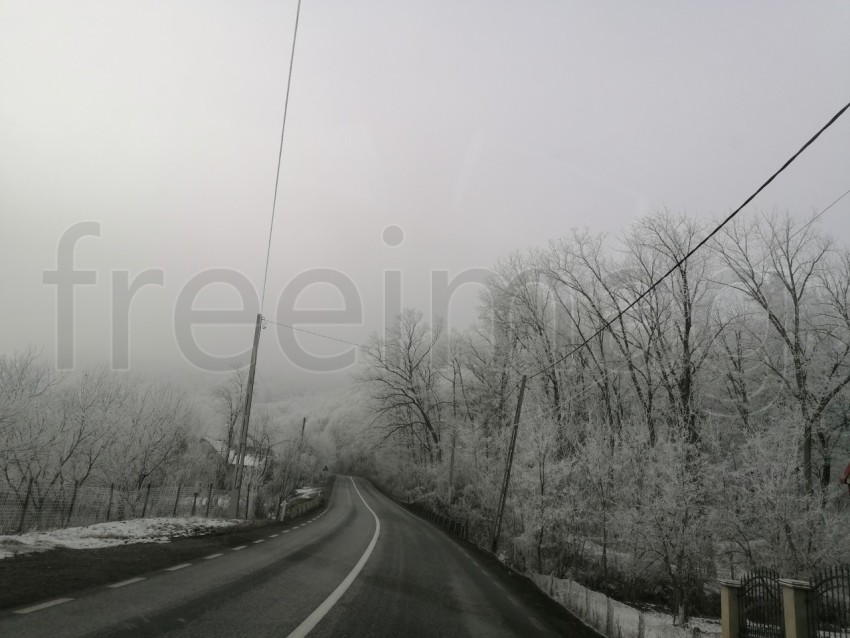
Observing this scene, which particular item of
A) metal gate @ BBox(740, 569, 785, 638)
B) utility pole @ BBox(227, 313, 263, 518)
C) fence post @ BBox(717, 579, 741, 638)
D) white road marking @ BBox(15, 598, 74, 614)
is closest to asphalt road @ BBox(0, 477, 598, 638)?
white road marking @ BBox(15, 598, 74, 614)

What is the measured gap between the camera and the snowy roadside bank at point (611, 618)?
9352mm

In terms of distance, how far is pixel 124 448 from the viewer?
36250mm

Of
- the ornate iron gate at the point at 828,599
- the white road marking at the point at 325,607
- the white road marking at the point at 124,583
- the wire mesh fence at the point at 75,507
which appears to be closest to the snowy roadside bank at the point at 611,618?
the ornate iron gate at the point at 828,599

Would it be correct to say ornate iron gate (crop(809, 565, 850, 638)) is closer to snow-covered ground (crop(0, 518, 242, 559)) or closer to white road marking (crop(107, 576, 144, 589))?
white road marking (crop(107, 576, 144, 589))

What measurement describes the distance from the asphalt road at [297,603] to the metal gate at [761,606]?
327cm

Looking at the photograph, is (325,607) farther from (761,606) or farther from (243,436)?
(243,436)

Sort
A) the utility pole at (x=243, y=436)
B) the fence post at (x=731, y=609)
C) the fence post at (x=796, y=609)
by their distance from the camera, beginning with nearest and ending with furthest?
1. the fence post at (x=796, y=609)
2. the fence post at (x=731, y=609)
3. the utility pole at (x=243, y=436)

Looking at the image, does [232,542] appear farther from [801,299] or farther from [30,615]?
[801,299]

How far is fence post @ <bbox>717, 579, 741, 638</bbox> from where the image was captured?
924 centimetres

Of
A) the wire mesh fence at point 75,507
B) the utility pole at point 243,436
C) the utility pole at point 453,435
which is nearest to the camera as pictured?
the wire mesh fence at point 75,507

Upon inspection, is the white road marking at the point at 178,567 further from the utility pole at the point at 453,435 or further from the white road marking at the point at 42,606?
the utility pole at the point at 453,435

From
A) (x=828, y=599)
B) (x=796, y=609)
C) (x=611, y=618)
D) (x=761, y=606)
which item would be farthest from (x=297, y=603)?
(x=828, y=599)

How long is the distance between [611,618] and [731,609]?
8.25 feet

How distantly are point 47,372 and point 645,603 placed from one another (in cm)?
3466
